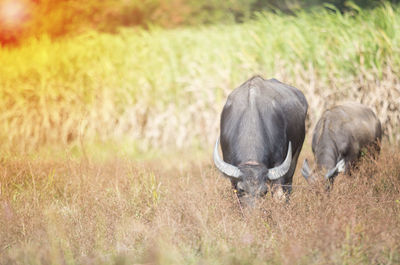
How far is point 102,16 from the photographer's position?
75.0ft

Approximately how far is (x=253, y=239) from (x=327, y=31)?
7.48 metres

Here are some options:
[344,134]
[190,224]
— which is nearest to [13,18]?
[344,134]

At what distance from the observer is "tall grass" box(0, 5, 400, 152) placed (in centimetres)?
1091

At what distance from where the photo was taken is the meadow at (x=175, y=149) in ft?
16.4

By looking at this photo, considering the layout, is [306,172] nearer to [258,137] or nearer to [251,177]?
[258,137]

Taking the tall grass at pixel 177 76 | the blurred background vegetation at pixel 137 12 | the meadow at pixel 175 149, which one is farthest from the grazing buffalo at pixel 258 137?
the blurred background vegetation at pixel 137 12

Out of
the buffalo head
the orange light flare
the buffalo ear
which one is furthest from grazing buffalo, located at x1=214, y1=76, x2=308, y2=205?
the orange light flare

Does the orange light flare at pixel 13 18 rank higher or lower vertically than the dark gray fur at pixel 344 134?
higher

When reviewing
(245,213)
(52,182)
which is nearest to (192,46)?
(52,182)

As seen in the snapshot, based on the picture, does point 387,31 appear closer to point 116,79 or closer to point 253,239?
point 116,79

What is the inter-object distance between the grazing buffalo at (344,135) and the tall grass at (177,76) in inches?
50.8

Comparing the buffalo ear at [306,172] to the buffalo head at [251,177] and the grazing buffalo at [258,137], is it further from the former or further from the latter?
the buffalo head at [251,177]

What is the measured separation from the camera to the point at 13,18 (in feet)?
58.7

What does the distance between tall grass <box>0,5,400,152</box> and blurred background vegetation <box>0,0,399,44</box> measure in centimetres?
651
